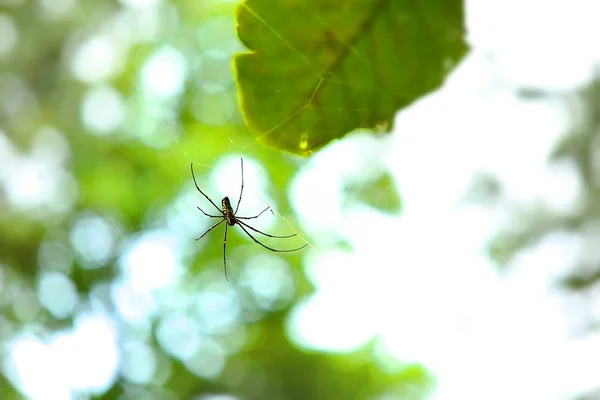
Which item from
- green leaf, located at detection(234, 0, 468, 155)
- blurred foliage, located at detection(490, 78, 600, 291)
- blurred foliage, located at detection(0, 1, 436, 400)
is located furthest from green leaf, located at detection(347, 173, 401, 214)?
blurred foliage, located at detection(490, 78, 600, 291)

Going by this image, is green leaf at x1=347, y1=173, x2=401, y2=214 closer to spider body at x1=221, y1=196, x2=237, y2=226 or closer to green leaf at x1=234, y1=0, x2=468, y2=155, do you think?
green leaf at x1=234, y1=0, x2=468, y2=155

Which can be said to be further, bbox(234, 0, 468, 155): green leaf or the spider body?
the spider body

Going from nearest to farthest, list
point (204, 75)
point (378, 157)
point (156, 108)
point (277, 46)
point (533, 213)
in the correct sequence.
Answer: point (277, 46) < point (378, 157) < point (204, 75) < point (156, 108) < point (533, 213)

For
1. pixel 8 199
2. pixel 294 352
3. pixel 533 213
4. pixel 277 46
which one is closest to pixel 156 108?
pixel 8 199

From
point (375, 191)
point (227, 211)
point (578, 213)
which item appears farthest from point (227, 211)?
point (578, 213)

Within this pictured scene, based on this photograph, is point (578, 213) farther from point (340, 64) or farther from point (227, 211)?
point (340, 64)

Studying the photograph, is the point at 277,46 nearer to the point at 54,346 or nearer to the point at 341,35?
the point at 341,35
